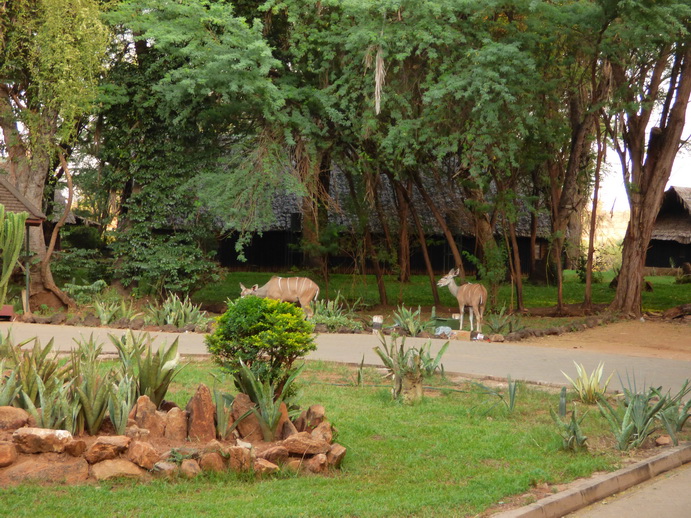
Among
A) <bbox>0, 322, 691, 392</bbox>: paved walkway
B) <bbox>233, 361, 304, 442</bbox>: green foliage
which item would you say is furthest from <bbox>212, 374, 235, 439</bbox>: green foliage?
<bbox>0, 322, 691, 392</bbox>: paved walkway

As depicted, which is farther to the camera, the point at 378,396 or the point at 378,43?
the point at 378,43

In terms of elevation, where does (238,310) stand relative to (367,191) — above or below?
below

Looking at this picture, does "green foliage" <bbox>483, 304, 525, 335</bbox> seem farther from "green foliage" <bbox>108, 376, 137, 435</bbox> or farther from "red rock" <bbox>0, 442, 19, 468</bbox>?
"red rock" <bbox>0, 442, 19, 468</bbox>

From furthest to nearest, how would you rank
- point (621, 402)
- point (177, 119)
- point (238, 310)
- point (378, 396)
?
point (177, 119), point (378, 396), point (621, 402), point (238, 310)

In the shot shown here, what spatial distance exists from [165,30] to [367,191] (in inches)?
273

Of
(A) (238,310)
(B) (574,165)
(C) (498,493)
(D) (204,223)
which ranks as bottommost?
(C) (498,493)

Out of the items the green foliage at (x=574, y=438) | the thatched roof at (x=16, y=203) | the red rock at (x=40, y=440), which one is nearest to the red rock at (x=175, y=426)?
the red rock at (x=40, y=440)

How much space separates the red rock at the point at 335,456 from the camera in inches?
283

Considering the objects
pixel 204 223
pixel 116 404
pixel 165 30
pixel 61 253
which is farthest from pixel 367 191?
pixel 116 404

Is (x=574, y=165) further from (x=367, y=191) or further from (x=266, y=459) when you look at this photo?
(x=266, y=459)

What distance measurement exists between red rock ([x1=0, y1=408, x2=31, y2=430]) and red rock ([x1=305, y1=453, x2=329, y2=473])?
2.47 metres

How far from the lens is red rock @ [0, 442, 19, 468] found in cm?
649

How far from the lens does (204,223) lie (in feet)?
81.0

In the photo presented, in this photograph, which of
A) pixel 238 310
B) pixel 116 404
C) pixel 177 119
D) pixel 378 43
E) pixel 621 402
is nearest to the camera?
pixel 116 404
